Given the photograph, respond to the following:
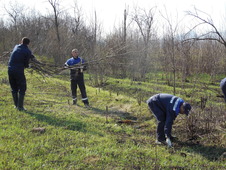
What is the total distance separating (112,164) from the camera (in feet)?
12.0

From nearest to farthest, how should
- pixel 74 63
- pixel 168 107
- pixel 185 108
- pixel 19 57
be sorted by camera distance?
pixel 185 108 → pixel 168 107 → pixel 19 57 → pixel 74 63

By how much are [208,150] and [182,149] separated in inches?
21.1

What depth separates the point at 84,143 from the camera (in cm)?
444

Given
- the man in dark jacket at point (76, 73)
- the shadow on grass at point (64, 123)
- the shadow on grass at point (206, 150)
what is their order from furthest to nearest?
the man in dark jacket at point (76, 73), the shadow on grass at point (64, 123), the shadow on grass at point (206, 150)

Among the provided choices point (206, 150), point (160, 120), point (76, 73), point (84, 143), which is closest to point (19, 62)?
point (76, 73)

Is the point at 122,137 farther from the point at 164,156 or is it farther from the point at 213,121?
the point at 213,121

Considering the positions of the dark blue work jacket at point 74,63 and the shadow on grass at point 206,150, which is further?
the dark blue work jacket at point 74,63

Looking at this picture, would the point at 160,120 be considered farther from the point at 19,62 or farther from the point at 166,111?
the point at 19,62

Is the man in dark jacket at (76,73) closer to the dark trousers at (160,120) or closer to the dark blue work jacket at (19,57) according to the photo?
the dark blue work jacket at (19,57)

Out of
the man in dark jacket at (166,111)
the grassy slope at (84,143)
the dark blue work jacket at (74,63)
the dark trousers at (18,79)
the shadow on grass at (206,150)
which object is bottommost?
the shadow on grass at (206,150)

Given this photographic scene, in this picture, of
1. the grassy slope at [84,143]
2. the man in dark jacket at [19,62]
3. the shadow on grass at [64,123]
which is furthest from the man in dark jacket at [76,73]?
the shadow on grass at [64,123]

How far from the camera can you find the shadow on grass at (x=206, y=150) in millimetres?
4322

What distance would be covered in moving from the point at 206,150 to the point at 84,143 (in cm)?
243

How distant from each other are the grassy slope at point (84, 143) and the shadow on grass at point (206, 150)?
1.0 inches
